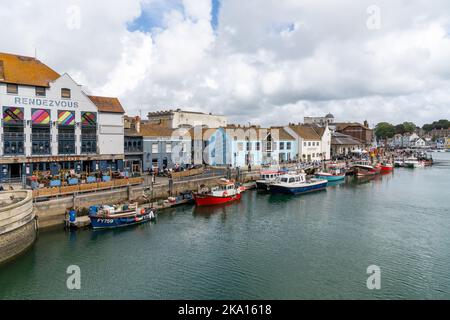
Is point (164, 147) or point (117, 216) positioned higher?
point (164, 147)

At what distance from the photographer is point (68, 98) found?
127 ft

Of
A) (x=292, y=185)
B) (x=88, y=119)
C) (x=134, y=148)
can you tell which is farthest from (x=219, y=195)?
(x=88, y=119)

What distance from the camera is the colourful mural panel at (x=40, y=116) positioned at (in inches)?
1415

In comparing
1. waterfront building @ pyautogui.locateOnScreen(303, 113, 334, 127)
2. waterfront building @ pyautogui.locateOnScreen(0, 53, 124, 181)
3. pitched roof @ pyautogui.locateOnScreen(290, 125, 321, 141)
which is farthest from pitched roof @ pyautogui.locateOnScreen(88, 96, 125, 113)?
waterfront building @ pyautogui.locateOnScreen(303, 113, 334, 127)

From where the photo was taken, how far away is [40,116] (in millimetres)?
36406

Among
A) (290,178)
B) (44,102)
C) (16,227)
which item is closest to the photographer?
(16,227)

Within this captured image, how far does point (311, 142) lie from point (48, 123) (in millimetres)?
55458

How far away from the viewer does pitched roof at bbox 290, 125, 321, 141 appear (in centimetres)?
7597

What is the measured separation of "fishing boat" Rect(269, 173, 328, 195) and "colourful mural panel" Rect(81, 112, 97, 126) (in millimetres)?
23551

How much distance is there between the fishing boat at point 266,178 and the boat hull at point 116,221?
71.6 ft

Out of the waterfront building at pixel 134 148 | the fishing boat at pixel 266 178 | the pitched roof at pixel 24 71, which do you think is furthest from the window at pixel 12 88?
the fishing boat at pixel 266 178

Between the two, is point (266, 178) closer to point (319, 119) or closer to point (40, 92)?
point (40, 92)
